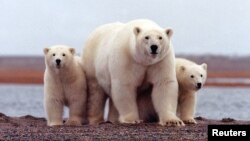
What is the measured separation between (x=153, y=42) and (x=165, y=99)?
2.63 ft

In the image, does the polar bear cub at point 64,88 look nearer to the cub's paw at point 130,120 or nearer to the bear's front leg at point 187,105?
the cub's paw at point 130,120

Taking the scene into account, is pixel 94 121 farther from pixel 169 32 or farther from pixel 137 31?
pixel 169 32

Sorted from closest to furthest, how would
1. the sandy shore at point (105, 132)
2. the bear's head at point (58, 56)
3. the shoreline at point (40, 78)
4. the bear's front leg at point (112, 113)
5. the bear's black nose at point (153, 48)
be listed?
the sandy shore at point (105, 132), the bear's black nose at point (153, 48), the bear's head at point (58, 56), the bear's front leg at point (112, 113), the shoreline at point (40, 78)

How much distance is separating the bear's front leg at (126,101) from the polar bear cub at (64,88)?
64 cm

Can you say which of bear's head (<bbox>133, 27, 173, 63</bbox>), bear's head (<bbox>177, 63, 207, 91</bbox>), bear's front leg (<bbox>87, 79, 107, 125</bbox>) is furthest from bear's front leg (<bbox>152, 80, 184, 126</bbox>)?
bear's front leg (<bbox>87, 79, 107, 125</bbox>)

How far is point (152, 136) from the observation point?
9.49 m

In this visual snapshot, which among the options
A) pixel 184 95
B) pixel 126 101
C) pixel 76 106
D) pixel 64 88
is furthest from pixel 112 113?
pixel 184 95

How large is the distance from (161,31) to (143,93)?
96cm

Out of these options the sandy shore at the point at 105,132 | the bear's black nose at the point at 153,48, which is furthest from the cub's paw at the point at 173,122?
the bear's black nose at the point at 153,48

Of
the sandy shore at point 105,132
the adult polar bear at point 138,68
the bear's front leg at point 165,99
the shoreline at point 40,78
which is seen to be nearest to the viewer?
the sandy shore at point 105,132

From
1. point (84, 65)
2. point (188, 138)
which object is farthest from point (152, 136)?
point (84, 65)

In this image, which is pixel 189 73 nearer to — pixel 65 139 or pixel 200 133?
pixel 200 133

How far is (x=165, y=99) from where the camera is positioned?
10.7 metres

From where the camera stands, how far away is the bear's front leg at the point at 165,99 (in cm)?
1070
